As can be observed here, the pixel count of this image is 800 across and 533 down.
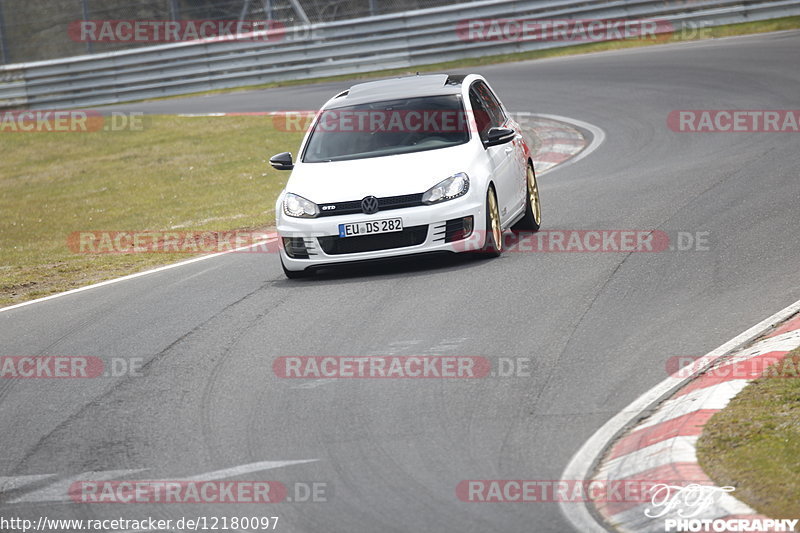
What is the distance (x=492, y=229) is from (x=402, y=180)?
3.11ft

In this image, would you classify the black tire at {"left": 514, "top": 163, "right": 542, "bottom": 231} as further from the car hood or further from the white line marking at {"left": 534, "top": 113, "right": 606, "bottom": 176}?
the white line marking at {"left": 534, "top": 113, "right": 606, "bottom": 176}

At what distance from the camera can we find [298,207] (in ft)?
34.8

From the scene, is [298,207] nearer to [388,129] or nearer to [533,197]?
[388,129]

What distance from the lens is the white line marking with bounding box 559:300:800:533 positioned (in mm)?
5030

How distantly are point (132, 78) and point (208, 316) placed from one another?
23.0m

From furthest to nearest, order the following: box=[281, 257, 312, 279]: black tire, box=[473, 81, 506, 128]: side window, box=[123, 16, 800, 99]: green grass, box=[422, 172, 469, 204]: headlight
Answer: box=[123, 16, 800, 99]: green grass
box=[473, 81, 506, 128]: side window
box=[281, 257, 312, 279]: black tire
box=[422, 172, 469, 204]: headlight

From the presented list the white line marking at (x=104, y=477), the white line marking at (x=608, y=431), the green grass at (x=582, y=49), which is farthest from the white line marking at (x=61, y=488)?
the green grass at (x=582, y=49)

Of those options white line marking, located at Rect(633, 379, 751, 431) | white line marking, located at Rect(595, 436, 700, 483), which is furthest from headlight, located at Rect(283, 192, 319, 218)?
white line marking, located at Rect(595, 436, 700, 483)

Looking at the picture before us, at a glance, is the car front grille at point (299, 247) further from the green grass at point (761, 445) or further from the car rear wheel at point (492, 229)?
the green grass at point (761, 445)

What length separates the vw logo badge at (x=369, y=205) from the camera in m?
10.3

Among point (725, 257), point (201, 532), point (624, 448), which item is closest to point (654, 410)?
point (624, 448)

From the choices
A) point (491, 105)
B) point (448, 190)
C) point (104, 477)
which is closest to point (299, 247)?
point (448, 190)

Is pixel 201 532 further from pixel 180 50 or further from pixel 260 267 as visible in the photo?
pixel 180 50

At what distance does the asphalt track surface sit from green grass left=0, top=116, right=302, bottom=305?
79.1 inches
